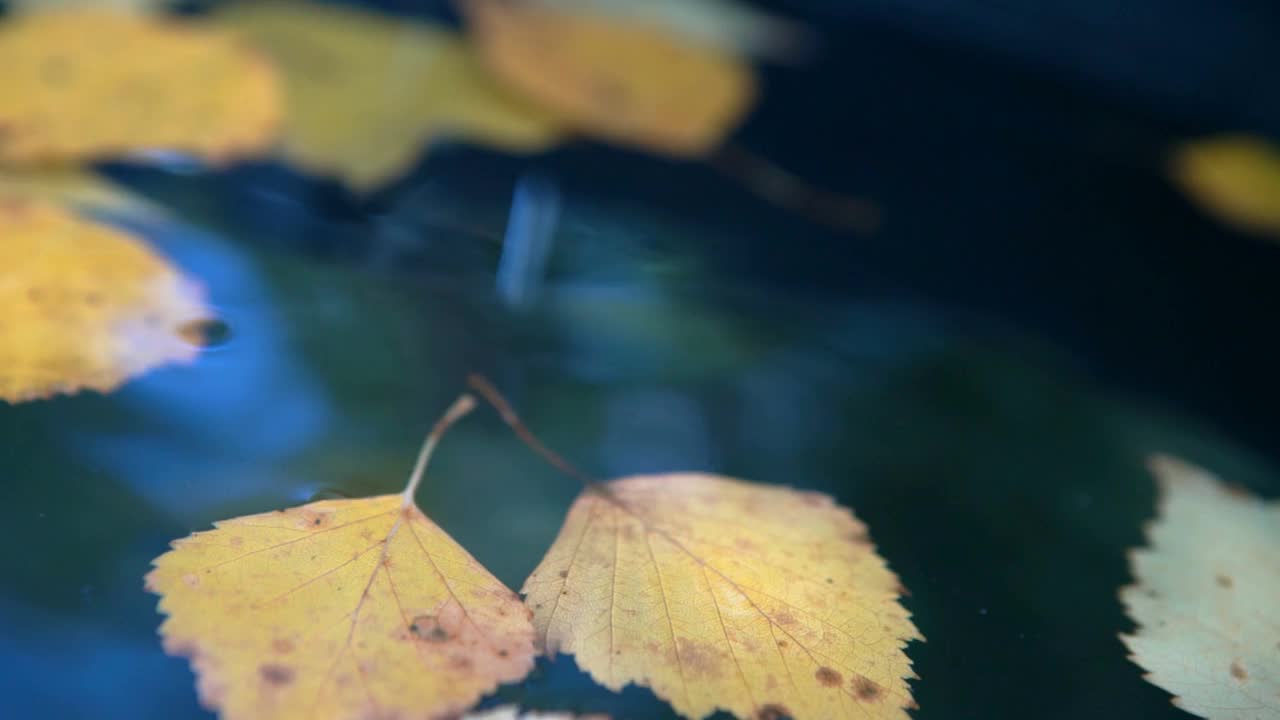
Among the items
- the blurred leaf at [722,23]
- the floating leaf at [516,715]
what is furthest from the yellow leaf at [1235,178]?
the floating leaf at [516,715]

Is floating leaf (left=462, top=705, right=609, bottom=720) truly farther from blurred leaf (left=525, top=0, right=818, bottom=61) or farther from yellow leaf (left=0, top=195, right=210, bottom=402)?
blurred leaf (left=525, top=0, right=818, bottom=61)

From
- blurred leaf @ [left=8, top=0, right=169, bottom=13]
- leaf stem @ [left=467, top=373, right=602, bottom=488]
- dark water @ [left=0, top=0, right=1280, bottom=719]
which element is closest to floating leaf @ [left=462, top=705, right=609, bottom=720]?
dark water @ [left=0, top=0, right=1280, bottom=719]

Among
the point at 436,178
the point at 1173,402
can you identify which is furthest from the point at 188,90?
the point at 1173,402

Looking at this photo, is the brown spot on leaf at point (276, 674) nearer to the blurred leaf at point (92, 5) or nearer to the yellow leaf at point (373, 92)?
the yellow leaf at point (373, 92)

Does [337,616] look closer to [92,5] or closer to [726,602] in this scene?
[726,602]

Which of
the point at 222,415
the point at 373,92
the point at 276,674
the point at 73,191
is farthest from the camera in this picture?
the point at 373,92

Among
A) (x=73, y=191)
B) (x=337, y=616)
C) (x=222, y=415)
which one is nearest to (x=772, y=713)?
(x=337, y=616)
